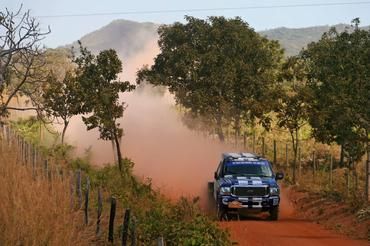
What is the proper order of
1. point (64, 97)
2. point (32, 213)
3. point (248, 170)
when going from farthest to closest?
point (64, 97), point (248, 170), point (32, 213)

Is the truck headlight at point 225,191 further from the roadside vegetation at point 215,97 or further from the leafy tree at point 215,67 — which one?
the leafy tree at point 215,67

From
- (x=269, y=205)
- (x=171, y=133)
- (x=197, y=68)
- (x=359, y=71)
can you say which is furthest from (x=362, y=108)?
(x=171, y=133)

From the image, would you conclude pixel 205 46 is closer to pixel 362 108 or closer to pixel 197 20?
pixel 197 20

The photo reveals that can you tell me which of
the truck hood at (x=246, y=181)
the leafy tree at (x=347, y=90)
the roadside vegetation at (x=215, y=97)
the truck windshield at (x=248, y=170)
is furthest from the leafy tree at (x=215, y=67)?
the truck hood at (x=246, y=181)

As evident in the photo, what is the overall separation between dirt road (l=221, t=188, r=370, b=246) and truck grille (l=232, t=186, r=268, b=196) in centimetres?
83

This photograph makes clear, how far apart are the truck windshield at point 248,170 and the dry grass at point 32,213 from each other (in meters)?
10.9

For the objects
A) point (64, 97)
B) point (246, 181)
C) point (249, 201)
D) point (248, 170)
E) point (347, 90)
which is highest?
point (347, 90)

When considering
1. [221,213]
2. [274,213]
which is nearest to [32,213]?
[221,213]

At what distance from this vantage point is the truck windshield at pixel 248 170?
18.0 metres

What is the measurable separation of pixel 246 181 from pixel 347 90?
655cm

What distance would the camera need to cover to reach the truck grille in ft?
56.3

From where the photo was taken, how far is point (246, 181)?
17.3 m

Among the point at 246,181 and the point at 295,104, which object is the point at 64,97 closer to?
the point at 295,104

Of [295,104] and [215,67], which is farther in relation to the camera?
[215,67]
